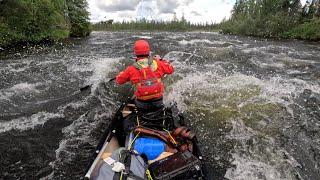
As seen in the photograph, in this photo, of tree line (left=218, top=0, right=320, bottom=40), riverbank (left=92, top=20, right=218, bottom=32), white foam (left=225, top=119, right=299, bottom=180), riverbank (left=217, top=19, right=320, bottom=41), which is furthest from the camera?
riverbank (left=92, top=20, right=218, bottom=32)

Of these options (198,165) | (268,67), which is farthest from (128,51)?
(198,165)

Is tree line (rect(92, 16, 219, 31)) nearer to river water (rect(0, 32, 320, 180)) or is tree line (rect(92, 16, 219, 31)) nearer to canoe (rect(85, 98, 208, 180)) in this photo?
river water (rect(0, 32, 320, 180))

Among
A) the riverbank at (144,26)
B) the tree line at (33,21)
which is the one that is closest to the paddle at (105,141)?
the tree line at (33,21)

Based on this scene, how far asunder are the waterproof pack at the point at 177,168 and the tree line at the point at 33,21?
17229 mm

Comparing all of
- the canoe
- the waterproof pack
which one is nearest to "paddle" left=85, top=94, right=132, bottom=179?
Result: the canoe

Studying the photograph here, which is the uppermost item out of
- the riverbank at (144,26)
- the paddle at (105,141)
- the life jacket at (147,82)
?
the life jacket at (147,82)

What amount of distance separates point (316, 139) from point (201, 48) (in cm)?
1259

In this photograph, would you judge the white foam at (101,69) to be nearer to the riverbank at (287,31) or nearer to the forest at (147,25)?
the riverbank at (287,31)

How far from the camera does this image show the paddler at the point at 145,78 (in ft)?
22.2

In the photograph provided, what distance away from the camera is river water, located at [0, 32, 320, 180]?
7344 millimetres

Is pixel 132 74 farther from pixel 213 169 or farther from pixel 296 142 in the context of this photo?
pixel 296 142

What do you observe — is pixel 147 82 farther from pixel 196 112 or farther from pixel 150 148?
pixel 196 112

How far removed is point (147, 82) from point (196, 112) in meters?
3.49

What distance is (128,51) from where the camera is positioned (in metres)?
19.3
